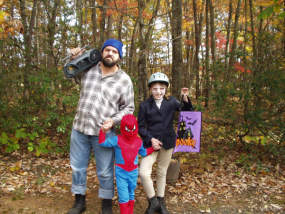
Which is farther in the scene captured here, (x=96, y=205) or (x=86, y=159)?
(x=96, y=205)

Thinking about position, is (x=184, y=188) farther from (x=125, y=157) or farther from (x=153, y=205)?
(x=125, y=157)

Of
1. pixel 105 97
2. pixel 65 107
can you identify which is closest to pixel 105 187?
pixel 105 97

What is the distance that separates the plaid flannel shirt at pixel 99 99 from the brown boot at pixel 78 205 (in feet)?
3.48

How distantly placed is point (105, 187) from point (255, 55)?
4443 millimetres

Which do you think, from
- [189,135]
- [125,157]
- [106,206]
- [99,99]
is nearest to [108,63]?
[99,99]

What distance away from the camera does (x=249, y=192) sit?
4297 millimetres

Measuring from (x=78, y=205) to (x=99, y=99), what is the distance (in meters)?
1.58

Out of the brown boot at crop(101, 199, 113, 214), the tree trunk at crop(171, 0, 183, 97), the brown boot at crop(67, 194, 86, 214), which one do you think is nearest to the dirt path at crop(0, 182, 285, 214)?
the brown boot at crop(67, 194, 86, 214)

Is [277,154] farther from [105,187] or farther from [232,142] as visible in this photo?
[105,187]

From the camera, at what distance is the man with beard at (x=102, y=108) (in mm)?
2994

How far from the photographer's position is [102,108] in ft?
9.89

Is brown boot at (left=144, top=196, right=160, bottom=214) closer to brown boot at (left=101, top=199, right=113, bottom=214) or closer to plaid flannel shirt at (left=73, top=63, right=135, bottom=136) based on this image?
brown boot at (left=101, top=199, right=113, bottom=214)

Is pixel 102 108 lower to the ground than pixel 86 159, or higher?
higher

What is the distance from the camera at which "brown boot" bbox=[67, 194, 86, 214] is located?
331 centimetres
